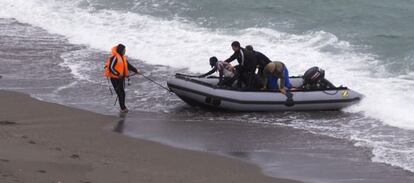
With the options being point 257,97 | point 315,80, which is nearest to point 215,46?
point 315,80

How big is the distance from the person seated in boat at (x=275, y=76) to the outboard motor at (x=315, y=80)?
1.13 ft

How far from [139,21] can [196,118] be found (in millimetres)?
9804

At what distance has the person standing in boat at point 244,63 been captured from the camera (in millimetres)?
12875

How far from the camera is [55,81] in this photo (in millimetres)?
14328

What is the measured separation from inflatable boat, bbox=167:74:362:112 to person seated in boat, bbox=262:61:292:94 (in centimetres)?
24

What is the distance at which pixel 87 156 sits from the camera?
9.25 metres

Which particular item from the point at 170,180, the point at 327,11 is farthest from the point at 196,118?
the point at 327,11

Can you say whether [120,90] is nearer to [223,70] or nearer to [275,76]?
[223,70]

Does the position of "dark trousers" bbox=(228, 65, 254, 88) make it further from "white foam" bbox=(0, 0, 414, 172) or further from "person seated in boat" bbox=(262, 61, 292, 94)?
"white foam" bbox=(0, 0, 414, 172)

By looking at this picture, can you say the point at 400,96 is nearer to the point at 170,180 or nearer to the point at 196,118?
the point at 196,118

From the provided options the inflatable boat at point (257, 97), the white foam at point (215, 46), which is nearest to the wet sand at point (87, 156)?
the inflatable boat at point (257, 97)

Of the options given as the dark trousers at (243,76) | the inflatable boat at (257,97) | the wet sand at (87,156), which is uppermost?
the dark trousers at (243,76)

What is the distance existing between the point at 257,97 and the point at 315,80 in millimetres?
1314

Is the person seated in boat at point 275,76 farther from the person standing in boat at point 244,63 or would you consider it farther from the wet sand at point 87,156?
the wet sand at point 87,156
